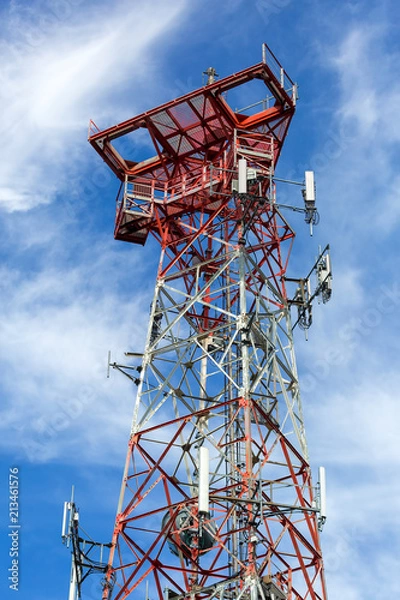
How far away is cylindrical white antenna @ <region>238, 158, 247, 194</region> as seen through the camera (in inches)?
1551

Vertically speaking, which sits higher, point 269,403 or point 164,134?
point 164,134

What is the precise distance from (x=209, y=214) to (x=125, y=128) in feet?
16.5

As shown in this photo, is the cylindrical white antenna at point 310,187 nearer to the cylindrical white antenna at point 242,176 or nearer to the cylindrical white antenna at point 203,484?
the cylindrical white antenna at point 242,176

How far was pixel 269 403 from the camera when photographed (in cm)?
3897

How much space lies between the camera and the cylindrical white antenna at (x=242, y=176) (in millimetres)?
39406

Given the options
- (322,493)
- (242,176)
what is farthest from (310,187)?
(322,493)

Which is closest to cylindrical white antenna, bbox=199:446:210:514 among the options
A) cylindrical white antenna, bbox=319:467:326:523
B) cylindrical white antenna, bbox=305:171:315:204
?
cylindrical white antenna, bbox=319:467:326:523

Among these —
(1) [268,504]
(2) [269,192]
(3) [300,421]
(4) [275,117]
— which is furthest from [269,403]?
(4) [275,117]

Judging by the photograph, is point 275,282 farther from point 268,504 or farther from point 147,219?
point 268,504

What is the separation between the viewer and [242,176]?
39688mm

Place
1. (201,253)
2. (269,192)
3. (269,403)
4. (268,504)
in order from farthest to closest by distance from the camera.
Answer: (201,253)
(269,192)
(269,403)
(268,504)

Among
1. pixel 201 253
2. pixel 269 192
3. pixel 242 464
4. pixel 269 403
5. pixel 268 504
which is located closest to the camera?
pixel 268 504

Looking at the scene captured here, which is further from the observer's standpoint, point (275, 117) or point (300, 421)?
point (275, 117)

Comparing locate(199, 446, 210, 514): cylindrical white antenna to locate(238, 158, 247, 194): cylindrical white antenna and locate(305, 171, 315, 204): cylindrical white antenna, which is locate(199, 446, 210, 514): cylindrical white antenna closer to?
locate(238, 158, 247, 194): cylindrical white antenna
